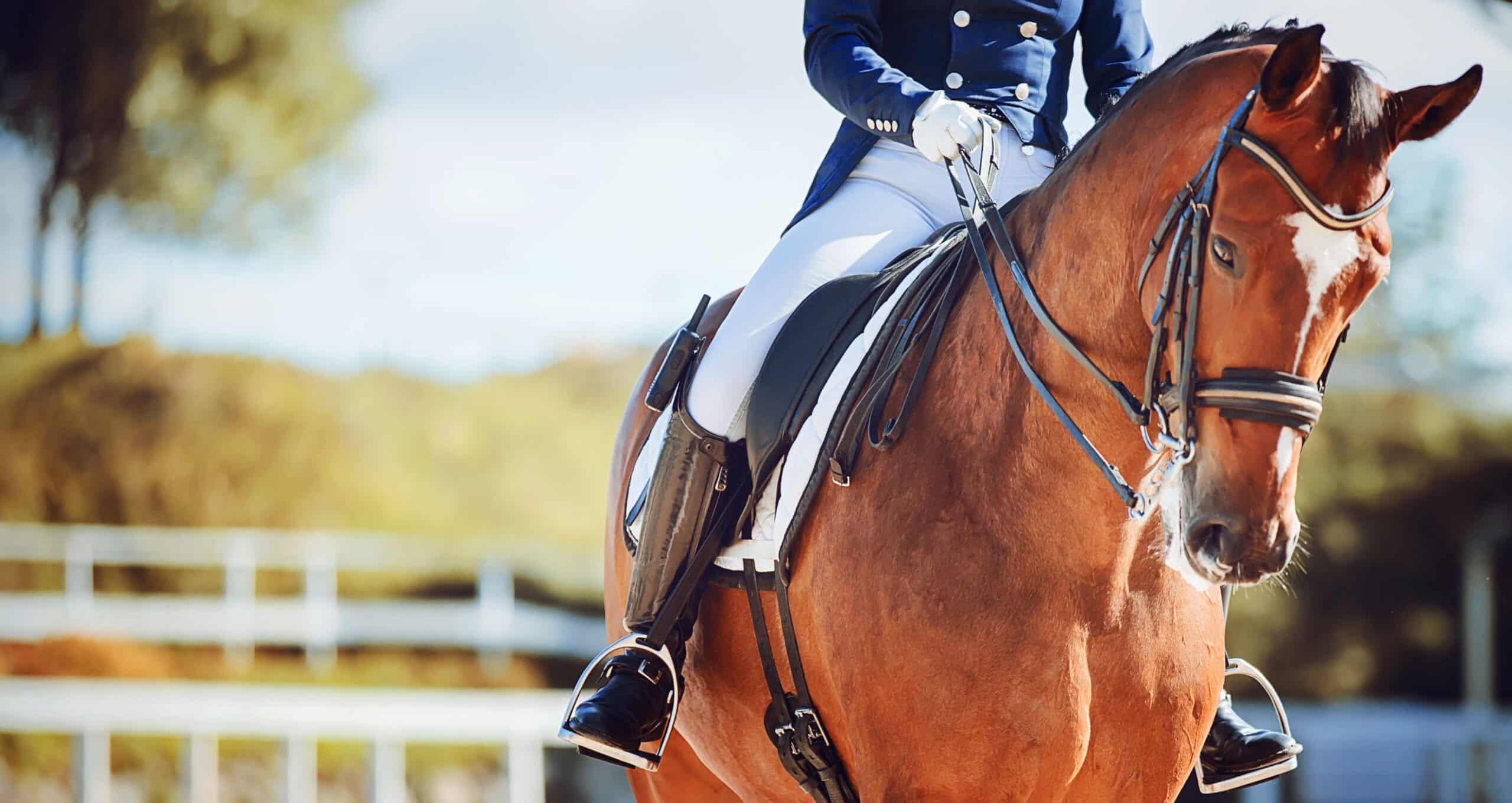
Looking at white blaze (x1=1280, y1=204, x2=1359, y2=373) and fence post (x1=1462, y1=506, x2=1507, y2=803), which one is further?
fence post (x1=1462, y1=506, x2=1507, y2=803)

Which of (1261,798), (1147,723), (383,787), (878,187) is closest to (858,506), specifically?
(1147,723)

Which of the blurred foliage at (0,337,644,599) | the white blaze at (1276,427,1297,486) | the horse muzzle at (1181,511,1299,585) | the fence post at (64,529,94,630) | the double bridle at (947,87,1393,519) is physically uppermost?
the blurred foliage at (0,337,644,599)

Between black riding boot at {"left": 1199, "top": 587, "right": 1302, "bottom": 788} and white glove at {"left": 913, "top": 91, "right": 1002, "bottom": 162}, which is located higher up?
white glove at {"left": 913, "top": 91, "right": 1002, "bottom": 162}

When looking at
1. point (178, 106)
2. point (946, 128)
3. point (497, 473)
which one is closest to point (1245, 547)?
point (946, 128)

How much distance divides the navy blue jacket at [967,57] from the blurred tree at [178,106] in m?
15.1

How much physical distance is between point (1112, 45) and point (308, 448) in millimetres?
13873

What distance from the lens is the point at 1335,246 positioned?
5.58 ft

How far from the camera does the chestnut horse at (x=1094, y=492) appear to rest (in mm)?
1724

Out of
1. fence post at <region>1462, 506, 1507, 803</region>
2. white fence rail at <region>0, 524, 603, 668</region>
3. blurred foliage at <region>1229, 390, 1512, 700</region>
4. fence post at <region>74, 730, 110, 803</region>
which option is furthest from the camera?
blurred foliage at <region>1229, 390, 1512, 700</region>

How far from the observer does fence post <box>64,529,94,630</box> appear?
13531 mm

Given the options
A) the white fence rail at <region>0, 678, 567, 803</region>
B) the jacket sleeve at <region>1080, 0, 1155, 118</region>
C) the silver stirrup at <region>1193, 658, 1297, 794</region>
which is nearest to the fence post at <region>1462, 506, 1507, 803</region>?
the white fence rail at <region>0, 678, 567, 803</region>

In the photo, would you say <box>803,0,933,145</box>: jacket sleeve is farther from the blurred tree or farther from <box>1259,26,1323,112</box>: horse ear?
the blurred tree

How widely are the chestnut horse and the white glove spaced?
0.15 meters

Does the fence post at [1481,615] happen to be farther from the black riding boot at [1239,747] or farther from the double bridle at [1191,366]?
the double bridle at [1191,366]
